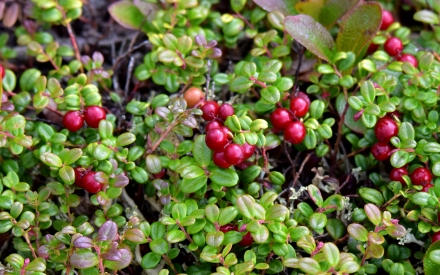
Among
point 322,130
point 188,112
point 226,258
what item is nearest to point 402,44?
point 322,130

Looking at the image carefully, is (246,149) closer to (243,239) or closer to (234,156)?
(234,156)

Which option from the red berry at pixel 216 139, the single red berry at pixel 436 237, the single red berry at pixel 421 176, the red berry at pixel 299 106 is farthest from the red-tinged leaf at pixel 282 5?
the single red berry at pixel 436 237

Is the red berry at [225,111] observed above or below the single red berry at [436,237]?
above

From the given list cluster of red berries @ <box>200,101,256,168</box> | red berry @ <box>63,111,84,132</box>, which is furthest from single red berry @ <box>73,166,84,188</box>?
cluster of red berries @ <box>200,101,256,168</box>

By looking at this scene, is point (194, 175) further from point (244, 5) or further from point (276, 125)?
point (244, 5)

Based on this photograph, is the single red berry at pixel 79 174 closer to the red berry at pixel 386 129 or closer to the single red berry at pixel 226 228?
the single red berry at pixel 226 228

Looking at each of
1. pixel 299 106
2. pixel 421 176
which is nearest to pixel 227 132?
pixel 299 106

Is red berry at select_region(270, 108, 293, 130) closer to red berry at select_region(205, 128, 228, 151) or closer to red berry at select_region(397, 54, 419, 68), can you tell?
red berry at select_region(205, 128, 228, 151)
